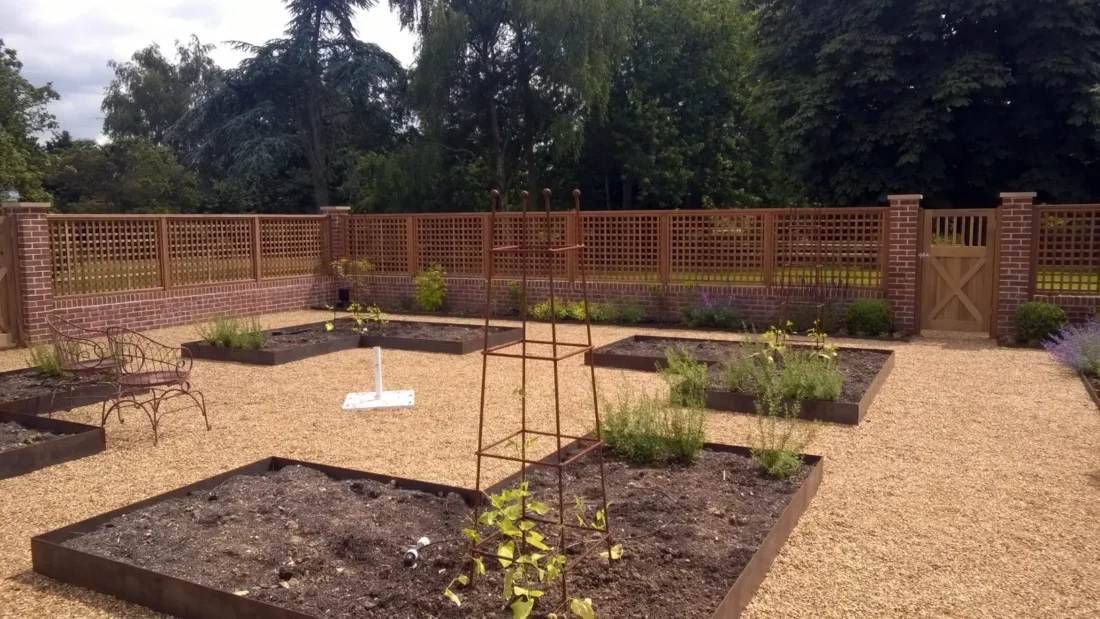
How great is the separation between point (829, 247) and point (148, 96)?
144 feet

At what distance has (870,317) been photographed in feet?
38.2

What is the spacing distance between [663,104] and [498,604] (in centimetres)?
2864

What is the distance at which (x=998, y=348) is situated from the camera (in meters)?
10.7

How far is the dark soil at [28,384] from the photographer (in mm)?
7672

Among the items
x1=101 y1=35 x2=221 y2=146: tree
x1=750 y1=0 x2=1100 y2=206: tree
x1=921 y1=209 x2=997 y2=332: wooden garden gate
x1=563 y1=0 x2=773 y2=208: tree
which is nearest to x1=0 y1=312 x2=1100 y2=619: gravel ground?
x1=921 y1=209 x2=997 y2=332: wooden garden gate

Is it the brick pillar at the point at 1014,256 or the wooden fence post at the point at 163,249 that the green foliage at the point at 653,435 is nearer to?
the brick pillar at the point at 1014,256

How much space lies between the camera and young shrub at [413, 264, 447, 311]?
49.5 feet

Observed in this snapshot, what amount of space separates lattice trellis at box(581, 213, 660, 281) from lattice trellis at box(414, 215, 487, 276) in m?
2.08

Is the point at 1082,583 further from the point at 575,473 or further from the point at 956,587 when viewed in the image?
the point at 575,473

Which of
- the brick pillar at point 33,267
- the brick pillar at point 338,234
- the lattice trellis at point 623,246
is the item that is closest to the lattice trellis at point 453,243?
the brick pillar at point 338,234

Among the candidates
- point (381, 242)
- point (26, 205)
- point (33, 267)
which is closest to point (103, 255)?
point (33, 267)

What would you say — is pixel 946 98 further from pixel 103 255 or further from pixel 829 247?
pixel 103 255

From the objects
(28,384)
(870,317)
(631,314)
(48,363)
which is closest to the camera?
(28,384)

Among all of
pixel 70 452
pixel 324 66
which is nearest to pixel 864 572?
pixel 70 452
